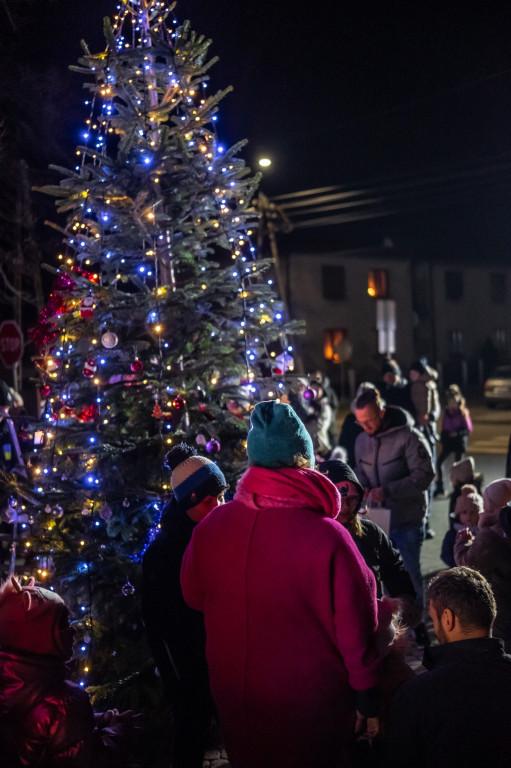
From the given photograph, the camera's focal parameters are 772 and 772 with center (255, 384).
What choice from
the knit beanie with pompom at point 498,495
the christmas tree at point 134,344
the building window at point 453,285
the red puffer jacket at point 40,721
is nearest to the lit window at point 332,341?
the building window at point 453,285

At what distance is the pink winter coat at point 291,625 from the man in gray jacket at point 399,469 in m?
3.82

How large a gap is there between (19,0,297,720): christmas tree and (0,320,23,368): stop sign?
956 centimetres

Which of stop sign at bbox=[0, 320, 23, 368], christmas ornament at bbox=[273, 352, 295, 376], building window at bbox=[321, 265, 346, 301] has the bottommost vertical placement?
christmas ornament at bbox=[273, 352, 295, 376]

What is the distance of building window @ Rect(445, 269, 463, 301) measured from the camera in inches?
1875

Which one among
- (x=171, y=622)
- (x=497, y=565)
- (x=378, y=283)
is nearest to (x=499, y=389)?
(x=378, y=283)

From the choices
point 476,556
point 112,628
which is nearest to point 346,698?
point 476,556

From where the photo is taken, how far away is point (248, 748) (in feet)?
8.85

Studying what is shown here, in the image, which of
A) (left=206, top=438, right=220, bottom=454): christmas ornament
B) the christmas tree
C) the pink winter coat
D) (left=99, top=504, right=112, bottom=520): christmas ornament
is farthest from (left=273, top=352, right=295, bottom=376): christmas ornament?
the pink winter coat

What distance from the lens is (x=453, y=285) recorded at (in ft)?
158

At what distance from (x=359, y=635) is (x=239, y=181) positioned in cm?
400

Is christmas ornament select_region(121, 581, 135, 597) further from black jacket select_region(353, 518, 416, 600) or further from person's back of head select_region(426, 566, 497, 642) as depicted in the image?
person's back of head select_region(426, 566, 497, 642)

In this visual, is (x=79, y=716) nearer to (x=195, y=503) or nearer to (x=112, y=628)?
(x=195, y=503)

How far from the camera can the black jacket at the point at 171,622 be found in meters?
3.67

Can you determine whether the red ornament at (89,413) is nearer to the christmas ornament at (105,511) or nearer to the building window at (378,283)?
the christmas ornament at (105,511)
